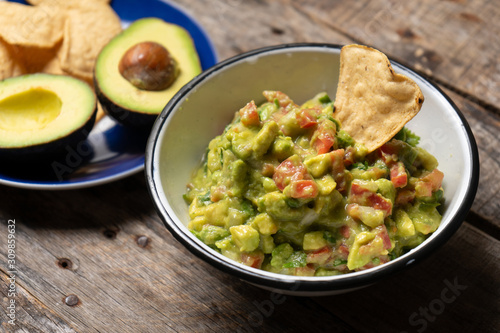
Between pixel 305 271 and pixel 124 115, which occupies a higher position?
pixel 305 271

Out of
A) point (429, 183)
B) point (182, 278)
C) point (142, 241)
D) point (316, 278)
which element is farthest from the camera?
point (142, 241)

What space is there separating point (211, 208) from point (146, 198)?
25.3 inches

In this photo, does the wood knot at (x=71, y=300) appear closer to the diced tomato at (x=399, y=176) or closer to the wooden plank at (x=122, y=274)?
the wooden plank at (x=122, y=274)

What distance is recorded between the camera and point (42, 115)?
2303 millimetres

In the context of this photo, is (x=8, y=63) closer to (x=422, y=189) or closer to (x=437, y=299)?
(x=422, y=189)

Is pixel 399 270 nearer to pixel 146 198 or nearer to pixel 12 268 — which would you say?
pixel 146 198

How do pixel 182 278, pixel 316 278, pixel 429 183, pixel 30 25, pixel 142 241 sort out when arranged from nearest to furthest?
pixel 316 278
pixel 429 183
pixel 182 278
pixel 142 241
pixel 30 25

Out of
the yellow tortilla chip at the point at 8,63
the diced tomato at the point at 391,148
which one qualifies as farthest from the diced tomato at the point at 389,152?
the yellow tortilla chip at the point at 8,63

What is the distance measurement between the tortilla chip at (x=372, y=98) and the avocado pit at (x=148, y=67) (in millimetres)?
875

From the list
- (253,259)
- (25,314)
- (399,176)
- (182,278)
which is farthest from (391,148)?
(25,314)

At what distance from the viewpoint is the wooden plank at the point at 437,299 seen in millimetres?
1842

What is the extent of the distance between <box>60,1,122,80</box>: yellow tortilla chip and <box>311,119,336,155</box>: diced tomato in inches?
54.8

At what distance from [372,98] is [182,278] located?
3.24 ft

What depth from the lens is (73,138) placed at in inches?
85.5
